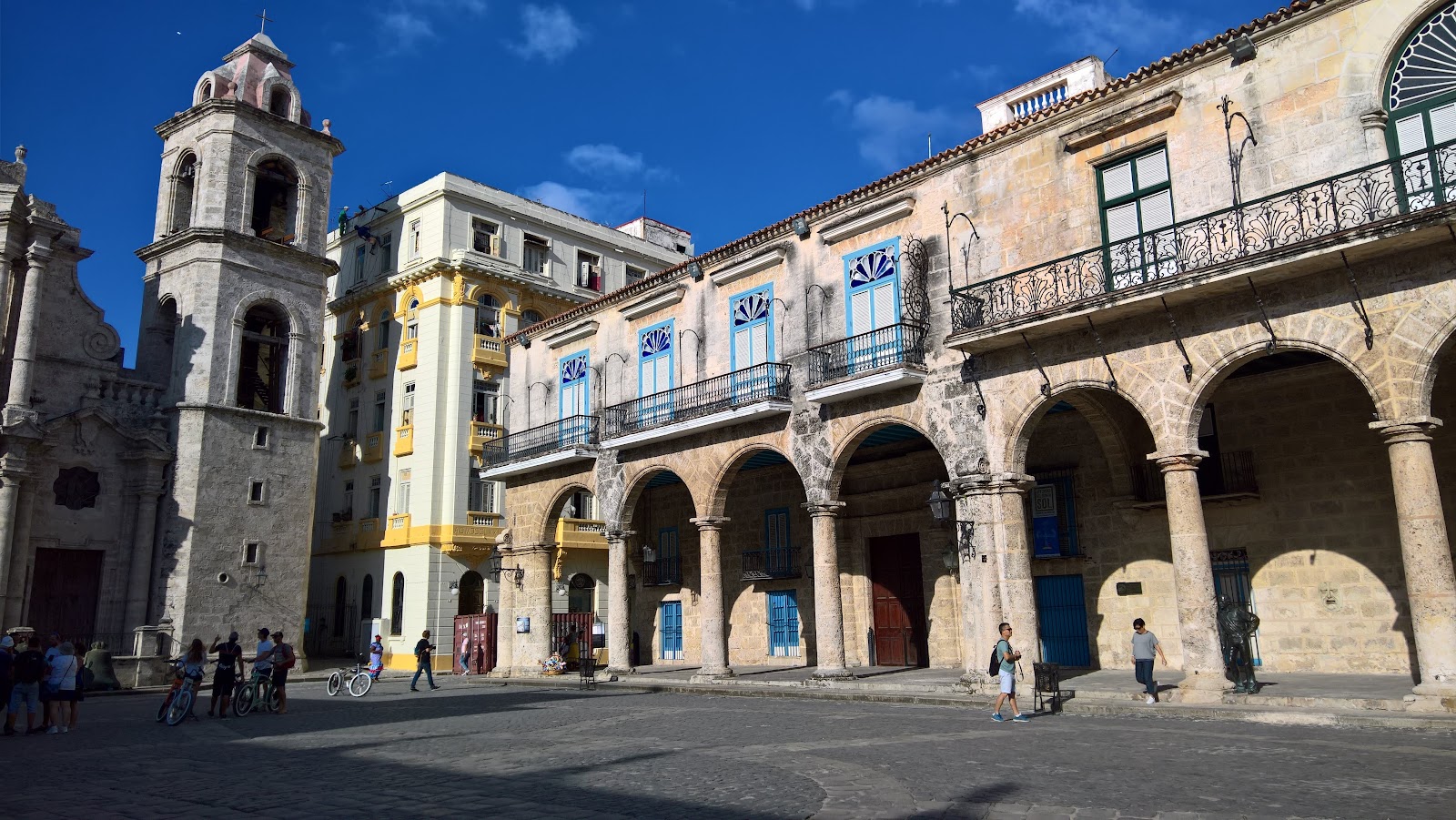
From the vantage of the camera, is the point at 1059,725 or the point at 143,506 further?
the point at 143,506

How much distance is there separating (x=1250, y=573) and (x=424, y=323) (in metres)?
26.4

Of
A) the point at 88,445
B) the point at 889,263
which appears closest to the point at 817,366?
the point at 889,263

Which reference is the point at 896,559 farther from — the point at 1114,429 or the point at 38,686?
the point at 38,686

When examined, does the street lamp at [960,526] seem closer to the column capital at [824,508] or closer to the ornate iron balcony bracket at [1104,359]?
the column capital at [824,508]

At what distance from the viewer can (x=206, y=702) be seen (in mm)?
20734

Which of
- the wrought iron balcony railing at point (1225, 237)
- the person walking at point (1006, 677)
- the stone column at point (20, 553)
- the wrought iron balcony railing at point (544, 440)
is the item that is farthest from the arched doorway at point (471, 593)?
the person walking at point (1006, 677)

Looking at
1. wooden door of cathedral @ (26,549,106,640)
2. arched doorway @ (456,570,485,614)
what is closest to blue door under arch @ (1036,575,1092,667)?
arched doorway @ (456,570,485,614)

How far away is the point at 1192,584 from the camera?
13758mm

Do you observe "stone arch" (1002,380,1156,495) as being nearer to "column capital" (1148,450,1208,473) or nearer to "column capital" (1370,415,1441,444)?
"column capital" (1148,450,1208,473)

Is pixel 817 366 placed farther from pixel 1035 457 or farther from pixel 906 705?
pixel 906 705

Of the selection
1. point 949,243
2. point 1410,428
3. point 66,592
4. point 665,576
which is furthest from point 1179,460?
point 66,592

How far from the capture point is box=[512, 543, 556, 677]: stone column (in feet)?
82.2

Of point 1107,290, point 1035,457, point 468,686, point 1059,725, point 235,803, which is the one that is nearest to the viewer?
point 235,803

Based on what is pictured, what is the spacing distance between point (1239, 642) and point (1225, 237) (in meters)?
5.78
